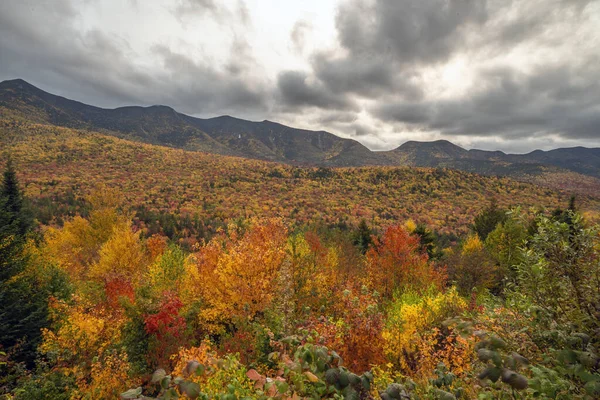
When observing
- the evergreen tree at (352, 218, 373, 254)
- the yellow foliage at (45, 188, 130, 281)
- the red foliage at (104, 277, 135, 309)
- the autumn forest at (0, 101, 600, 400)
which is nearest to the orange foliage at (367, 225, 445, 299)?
the autumn forest at (0, 101, 600, 400)

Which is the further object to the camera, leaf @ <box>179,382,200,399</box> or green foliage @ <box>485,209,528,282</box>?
green foliage @ <box>485,209,528,282</box>

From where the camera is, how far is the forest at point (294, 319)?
3.25 meters

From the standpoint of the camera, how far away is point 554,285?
4277mm

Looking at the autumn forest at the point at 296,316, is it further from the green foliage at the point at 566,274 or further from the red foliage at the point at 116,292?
the red foliage at the point at 116,292

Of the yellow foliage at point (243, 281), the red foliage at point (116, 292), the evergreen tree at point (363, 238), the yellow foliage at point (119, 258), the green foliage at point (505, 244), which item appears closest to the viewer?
the yellow foliage at point (243, 281)

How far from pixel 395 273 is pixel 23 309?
33.8 meters

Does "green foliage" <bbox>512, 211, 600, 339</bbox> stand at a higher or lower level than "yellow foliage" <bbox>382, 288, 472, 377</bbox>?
higher

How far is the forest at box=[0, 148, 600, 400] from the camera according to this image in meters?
3.25

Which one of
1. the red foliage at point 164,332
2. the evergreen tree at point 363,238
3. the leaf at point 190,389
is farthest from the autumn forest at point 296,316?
the evergreen tree at point 363,238

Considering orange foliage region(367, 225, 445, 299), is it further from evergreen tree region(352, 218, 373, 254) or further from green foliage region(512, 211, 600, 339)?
green foliage region(512, 211, 600, 339)

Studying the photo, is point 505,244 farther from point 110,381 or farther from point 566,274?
point 110,381

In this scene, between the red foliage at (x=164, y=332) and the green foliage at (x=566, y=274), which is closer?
the green foliage at (x=566, y=274)

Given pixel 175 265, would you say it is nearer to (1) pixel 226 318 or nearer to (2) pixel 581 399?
(1) pixel 226 318

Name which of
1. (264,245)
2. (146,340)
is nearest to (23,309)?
(146,340)
